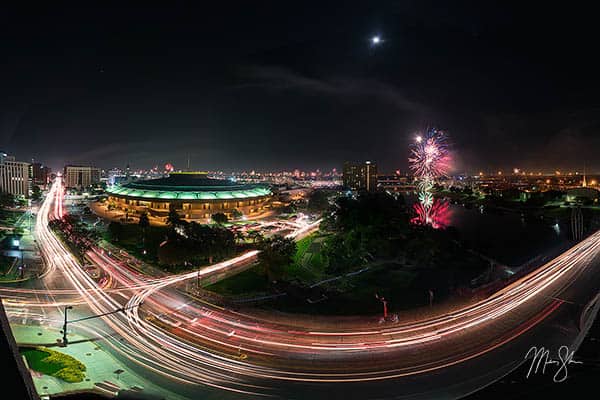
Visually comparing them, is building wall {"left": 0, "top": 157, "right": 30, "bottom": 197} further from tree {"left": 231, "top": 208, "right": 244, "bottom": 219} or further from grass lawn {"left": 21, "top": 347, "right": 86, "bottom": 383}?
grass lawn {"left": 21, "top": 347, "right": 86, "bottom": 383}

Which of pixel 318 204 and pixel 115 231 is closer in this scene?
pixel 115 231

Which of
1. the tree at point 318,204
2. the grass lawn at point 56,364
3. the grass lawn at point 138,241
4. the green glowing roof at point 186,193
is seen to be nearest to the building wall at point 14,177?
the green glowing roof at point 186,193

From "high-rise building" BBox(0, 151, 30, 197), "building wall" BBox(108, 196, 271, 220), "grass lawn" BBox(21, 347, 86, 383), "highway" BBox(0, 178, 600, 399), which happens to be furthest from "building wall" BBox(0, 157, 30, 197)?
"grass lawn" BBox(21, 347, 86, 383)

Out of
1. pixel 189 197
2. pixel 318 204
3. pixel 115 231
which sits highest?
pixel 189 197

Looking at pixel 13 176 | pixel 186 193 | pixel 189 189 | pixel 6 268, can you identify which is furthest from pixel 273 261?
pixel 13 176

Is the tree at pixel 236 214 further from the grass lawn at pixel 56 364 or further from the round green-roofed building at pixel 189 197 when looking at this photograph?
the grass lawn at pixel 56 364

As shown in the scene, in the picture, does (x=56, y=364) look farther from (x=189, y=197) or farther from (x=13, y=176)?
(x=13, y=176)
